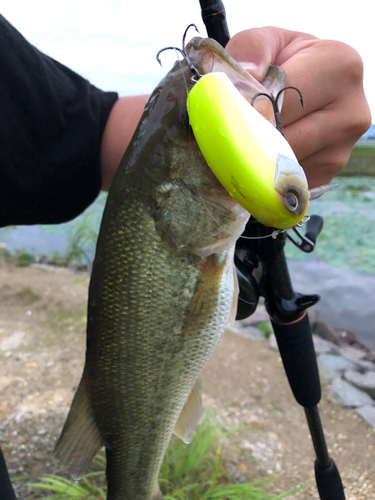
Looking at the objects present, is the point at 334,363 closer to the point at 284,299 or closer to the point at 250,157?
the point at 284,299

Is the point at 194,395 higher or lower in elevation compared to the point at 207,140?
lower

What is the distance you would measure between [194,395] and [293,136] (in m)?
0.80

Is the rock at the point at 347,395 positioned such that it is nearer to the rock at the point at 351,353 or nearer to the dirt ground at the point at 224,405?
the dirt ground at the point at 224,405

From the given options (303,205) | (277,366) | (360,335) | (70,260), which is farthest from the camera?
(70,260)

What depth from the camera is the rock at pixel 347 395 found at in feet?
11.5

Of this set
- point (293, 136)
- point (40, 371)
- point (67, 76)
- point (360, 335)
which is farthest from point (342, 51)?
point (360, 335)

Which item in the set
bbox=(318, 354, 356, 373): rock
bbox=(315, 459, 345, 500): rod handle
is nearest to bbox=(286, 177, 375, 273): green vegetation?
bbox=(318, 354, 356, 373): rock

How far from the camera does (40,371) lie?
3.48m

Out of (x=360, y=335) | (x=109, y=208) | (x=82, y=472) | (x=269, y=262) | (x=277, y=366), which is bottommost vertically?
(x=360, y=335)

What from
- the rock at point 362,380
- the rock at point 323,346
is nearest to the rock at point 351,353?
the rock at point 323,346

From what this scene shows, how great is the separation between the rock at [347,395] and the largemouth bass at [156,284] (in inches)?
110

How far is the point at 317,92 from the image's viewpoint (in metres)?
0.99

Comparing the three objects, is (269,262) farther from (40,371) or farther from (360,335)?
(360,335)

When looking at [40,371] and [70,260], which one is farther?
[70,260]
